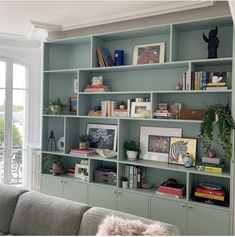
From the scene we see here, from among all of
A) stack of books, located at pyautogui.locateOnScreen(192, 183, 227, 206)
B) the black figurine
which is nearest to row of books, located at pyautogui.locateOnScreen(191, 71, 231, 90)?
the black figurine

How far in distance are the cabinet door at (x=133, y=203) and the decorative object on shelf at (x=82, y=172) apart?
56 centimetres

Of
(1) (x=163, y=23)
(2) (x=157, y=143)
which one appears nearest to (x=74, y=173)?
(2) (x=157, y=143)

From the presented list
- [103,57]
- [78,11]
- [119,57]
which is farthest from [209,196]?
[78,11]

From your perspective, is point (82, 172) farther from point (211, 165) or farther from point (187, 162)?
point (211, 165)

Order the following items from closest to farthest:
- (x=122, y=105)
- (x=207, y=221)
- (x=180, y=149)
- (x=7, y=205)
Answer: (x=7, y=205), (x=207, y=221), (x=180, y=149), (x=122, y=105)

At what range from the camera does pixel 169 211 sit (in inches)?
114

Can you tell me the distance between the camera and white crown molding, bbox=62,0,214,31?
2946 millimetres

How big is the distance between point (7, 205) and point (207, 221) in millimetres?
1936

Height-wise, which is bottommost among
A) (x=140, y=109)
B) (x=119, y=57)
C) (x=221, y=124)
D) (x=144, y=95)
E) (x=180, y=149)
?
(x=180, y=149)

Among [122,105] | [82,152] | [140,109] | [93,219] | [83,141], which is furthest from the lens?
[83,141]

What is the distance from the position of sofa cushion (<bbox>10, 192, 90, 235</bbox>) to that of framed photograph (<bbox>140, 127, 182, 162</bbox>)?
128 cm

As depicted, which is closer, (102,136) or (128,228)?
(128,228)

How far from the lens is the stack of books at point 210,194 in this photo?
2.70 m

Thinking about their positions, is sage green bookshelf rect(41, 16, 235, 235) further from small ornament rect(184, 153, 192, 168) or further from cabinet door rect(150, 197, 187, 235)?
small ornament rect(184, 153, 192, 168)
